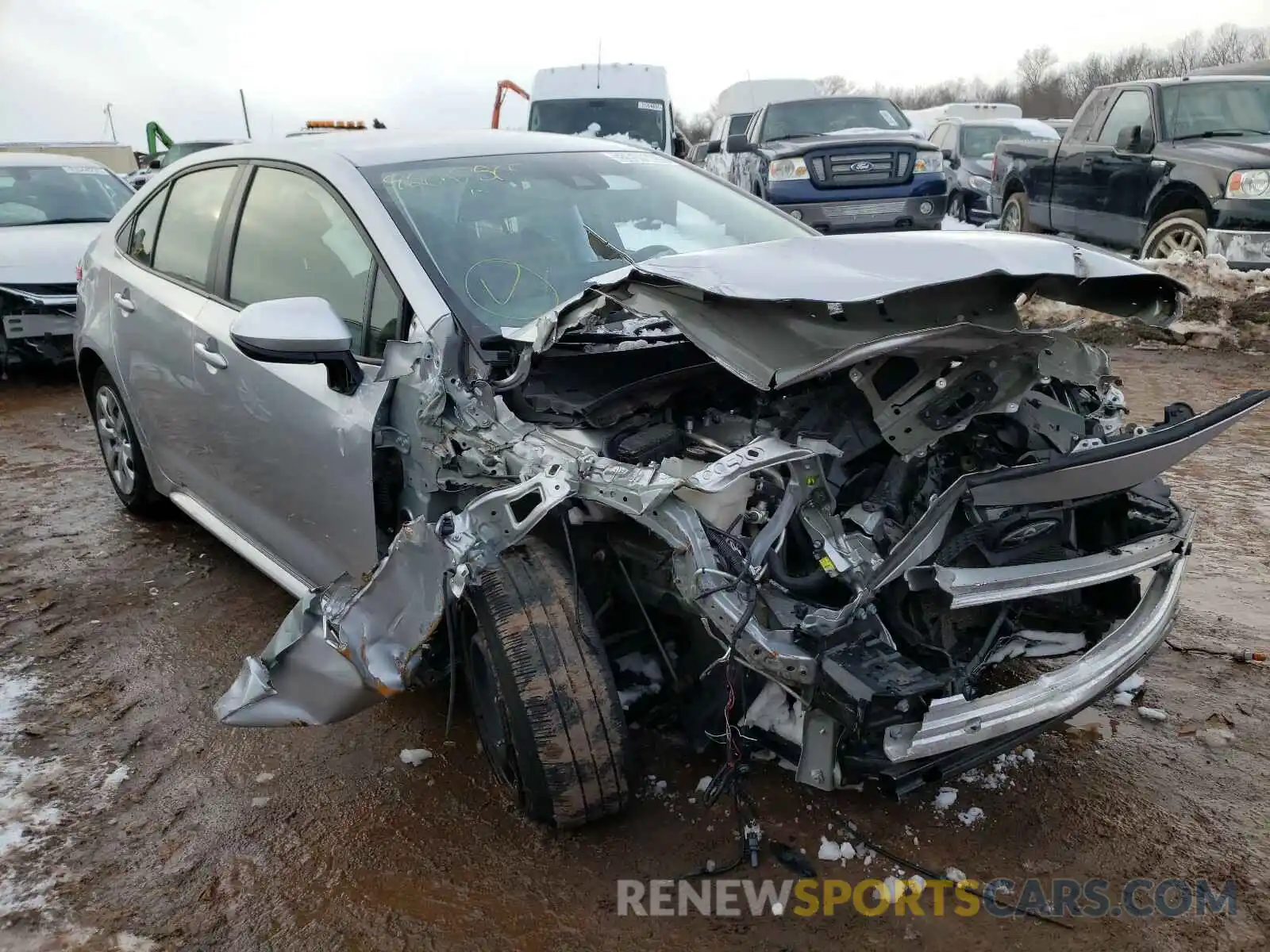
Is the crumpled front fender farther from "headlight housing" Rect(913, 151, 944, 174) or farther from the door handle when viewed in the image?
"headlight housing" Rect(913, 151, 944, 174)

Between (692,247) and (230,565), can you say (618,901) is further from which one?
(230,565)

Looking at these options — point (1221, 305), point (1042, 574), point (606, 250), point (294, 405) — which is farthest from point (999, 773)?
point (1221, 305)

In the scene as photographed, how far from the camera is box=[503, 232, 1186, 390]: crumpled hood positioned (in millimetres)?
2205

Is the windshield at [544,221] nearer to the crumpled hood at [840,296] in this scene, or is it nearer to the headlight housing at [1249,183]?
the crumpled hood at [840,296]

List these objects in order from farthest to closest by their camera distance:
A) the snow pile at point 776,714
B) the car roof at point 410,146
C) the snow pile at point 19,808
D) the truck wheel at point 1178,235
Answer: the truck wheel at point 1178,235, the car roof at point 410,146, the snow pile at point 19,808, the snow pile at point 776,714

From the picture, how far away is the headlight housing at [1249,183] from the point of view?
7324 millimetres

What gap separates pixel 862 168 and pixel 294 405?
28.3ft

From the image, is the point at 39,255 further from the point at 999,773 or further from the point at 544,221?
the point at 999,773

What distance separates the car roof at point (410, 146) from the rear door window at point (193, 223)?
13 cm

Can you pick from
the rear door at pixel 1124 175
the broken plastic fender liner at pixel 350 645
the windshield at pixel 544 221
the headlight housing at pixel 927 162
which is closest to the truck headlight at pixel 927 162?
the headlight housing at pixel 927 162

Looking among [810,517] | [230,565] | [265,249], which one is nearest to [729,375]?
[810,517]

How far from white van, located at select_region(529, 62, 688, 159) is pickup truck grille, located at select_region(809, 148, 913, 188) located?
118 inches

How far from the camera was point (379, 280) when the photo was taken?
2.94 m

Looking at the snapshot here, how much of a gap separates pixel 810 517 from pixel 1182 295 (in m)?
1.26
